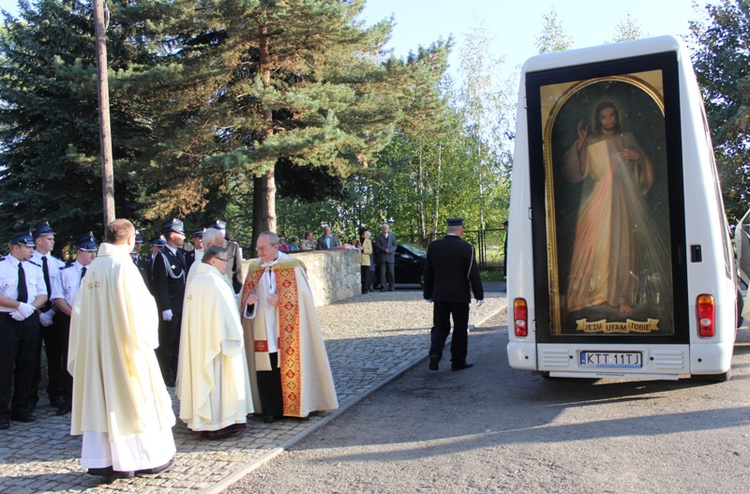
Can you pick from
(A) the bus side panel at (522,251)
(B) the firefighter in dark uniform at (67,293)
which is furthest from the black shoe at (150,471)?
(A) the bus side panel at (522,251)

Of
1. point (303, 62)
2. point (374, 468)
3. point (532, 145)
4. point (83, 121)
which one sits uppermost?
point (303, 62)

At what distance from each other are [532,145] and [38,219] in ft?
53.4

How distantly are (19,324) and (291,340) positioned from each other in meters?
2.75

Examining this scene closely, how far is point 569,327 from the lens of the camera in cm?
670

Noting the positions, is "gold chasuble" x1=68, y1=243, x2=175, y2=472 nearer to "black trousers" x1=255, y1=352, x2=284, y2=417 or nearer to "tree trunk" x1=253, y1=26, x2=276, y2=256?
"black trousers" x1=255, y1=352, x2=284, y2=417

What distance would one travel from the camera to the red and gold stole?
6.74 metres

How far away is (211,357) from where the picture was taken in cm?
594

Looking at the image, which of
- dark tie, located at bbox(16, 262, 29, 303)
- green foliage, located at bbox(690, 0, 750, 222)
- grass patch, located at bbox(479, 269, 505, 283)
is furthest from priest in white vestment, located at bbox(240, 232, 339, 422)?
green foliage, located at bbox(690, 0, 750, 222)

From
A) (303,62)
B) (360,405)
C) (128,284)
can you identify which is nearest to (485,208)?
(303,62)

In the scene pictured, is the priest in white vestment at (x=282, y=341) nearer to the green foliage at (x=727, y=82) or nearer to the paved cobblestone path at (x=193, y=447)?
the paved cobblestone path at (x=193, y=447)

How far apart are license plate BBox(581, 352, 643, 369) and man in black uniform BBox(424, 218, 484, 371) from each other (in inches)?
88.9

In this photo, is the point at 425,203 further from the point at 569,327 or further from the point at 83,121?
the point at 569,327

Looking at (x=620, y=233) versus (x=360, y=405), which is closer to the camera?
(x=620, y=233)

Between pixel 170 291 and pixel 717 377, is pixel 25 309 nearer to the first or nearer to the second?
pixel 170 291
